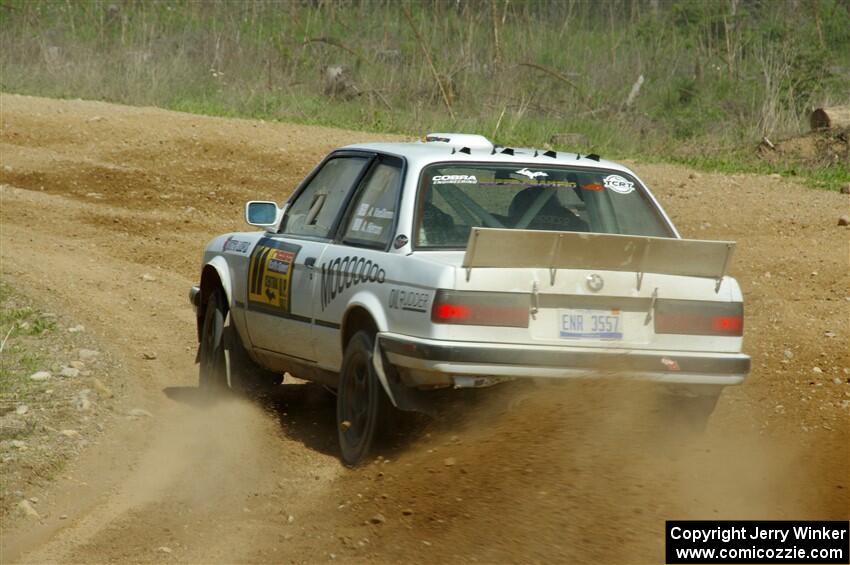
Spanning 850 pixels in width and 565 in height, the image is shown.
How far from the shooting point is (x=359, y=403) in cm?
662

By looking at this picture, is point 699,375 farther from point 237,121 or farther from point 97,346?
point 237,121

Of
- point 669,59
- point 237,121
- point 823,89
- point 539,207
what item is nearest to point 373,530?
point 539,207

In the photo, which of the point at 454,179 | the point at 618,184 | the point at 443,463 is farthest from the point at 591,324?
the point at 618,184

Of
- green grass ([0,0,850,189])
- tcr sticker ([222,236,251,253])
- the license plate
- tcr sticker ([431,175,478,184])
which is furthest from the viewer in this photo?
green grass ([0,0,850,189])

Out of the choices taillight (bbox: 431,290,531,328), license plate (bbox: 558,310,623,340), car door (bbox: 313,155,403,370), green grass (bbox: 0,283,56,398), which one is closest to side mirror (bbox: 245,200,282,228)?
car door (bbox: 313,155,403,370)

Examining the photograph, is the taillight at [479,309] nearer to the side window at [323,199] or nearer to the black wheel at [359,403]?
the black wheel at [359,403]

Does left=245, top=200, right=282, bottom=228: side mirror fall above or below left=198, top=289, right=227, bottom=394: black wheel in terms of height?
above

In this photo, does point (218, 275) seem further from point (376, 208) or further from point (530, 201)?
point (530, 201)

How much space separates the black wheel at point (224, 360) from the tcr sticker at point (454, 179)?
2.03 metres

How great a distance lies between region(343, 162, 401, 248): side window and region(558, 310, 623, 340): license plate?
1068mm

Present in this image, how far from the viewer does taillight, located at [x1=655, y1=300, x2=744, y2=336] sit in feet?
20.3

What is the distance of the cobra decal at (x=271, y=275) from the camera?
7.51 m

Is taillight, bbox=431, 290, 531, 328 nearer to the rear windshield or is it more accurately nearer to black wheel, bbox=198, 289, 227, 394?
the rear windshield

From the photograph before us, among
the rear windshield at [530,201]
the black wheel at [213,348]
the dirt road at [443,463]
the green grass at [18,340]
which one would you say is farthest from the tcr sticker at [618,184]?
the green grass at [18,340]
